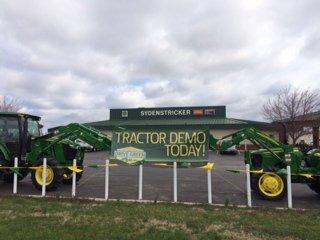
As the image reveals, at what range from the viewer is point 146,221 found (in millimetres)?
9797

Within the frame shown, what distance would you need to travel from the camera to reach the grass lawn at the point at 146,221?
8625 millimetres

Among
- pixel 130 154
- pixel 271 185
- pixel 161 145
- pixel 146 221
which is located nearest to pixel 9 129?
pixel 130 154

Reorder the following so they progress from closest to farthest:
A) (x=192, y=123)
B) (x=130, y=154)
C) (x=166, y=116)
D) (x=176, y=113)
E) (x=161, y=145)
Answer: (x=161, y=145) < (x=130, y=154) < (x=192, y=123) < (x=176, y=113) < (x=166, y=116)

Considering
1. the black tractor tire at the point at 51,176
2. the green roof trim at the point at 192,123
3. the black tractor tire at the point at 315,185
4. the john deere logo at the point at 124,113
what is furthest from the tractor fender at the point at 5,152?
A: the john deere logo at the point at 124,113

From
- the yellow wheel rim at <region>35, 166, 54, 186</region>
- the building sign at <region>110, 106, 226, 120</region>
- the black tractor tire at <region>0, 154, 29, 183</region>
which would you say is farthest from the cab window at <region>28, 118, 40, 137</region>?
the building sign at <region>110, 106, 226, 120</region>

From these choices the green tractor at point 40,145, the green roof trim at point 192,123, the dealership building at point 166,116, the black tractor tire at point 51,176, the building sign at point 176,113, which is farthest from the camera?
the building sign at point 176,113

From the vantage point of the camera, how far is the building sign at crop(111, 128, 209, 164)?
45.9 ft

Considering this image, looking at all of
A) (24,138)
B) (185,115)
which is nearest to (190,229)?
(24,138)

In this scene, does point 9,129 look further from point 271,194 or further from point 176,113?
point 176,113

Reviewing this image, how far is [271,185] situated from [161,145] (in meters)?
3.48

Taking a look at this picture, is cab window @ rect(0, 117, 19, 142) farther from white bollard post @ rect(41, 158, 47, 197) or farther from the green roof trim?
the green roof trim

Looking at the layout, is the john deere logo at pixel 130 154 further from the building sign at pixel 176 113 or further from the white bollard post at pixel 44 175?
the building sign at pixel 176 113

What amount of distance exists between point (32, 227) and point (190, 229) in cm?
308

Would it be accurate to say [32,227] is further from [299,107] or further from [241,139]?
[299,107]
